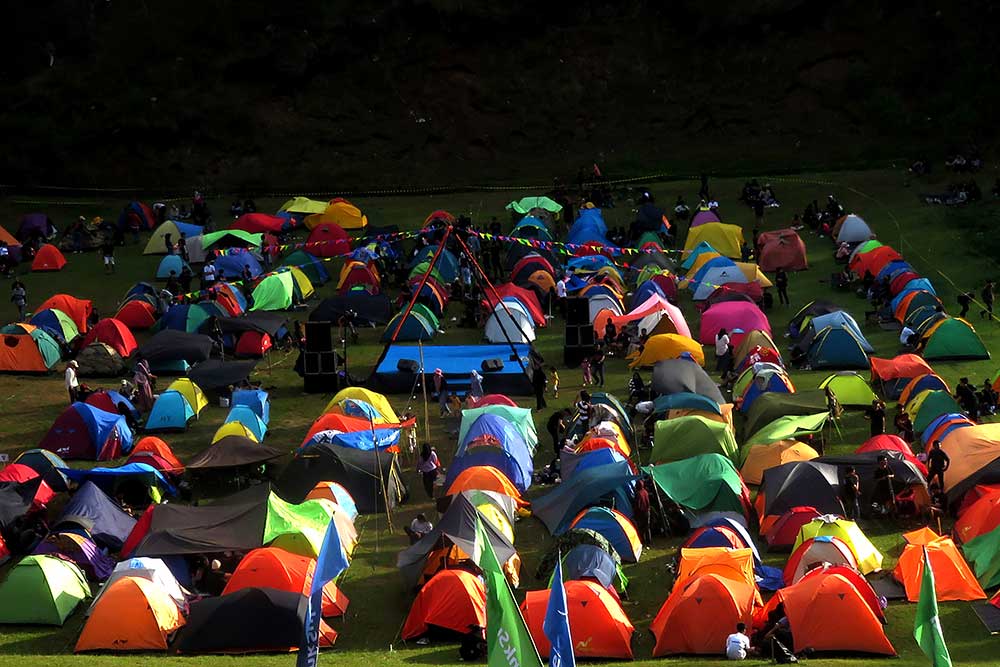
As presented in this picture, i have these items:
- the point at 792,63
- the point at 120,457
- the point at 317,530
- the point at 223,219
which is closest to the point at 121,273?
the point at 223,219

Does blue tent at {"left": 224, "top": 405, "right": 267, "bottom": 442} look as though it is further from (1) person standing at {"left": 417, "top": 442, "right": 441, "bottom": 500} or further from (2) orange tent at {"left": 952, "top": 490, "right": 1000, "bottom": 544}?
(2) orange tent at {"left": 952, "top": 490, "right": 1000, "bottom": 544}

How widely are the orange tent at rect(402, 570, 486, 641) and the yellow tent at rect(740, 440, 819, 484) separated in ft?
23.9

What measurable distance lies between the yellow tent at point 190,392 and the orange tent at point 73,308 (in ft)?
24.0

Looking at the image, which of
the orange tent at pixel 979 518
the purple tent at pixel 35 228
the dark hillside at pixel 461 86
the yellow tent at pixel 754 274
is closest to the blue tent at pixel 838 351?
the yellow tent at pixel 754 274

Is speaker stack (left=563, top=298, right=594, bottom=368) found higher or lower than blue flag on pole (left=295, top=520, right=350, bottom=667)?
higher

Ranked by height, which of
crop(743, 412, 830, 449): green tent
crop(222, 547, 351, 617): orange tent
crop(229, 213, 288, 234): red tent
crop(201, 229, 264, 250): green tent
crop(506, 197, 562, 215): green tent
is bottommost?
crop(222, 547, 351, 617): orange tent

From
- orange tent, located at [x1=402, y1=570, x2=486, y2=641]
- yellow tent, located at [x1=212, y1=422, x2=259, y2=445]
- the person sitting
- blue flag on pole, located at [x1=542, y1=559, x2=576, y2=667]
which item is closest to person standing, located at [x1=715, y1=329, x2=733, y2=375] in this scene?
yellow tent, located at [x1=212, y1=422, x2=259, y2=445]

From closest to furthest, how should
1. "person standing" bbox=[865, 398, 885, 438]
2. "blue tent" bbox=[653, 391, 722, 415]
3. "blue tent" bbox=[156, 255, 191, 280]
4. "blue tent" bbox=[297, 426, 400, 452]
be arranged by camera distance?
"blue tent" bbox=[297, 426, 400, 452]
"person standing" bbox=[865, 398, 885, 438]
"blue tent" bbox=[653, 391, 722, 415]
"blue tent" bbox=[156, 255, 191, 280]

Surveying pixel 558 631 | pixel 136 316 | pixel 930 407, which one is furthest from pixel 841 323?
pixel 558 631

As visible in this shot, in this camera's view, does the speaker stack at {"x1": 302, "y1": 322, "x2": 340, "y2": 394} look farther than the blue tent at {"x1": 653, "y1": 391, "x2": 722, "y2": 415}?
Yes

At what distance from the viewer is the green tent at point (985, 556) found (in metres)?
24.4

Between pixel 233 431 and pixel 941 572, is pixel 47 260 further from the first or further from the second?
pixel 941 572

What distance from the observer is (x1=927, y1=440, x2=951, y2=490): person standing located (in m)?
27.7

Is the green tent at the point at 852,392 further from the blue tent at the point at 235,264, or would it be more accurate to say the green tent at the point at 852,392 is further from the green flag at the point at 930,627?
the blue tent at the point at 235,264
